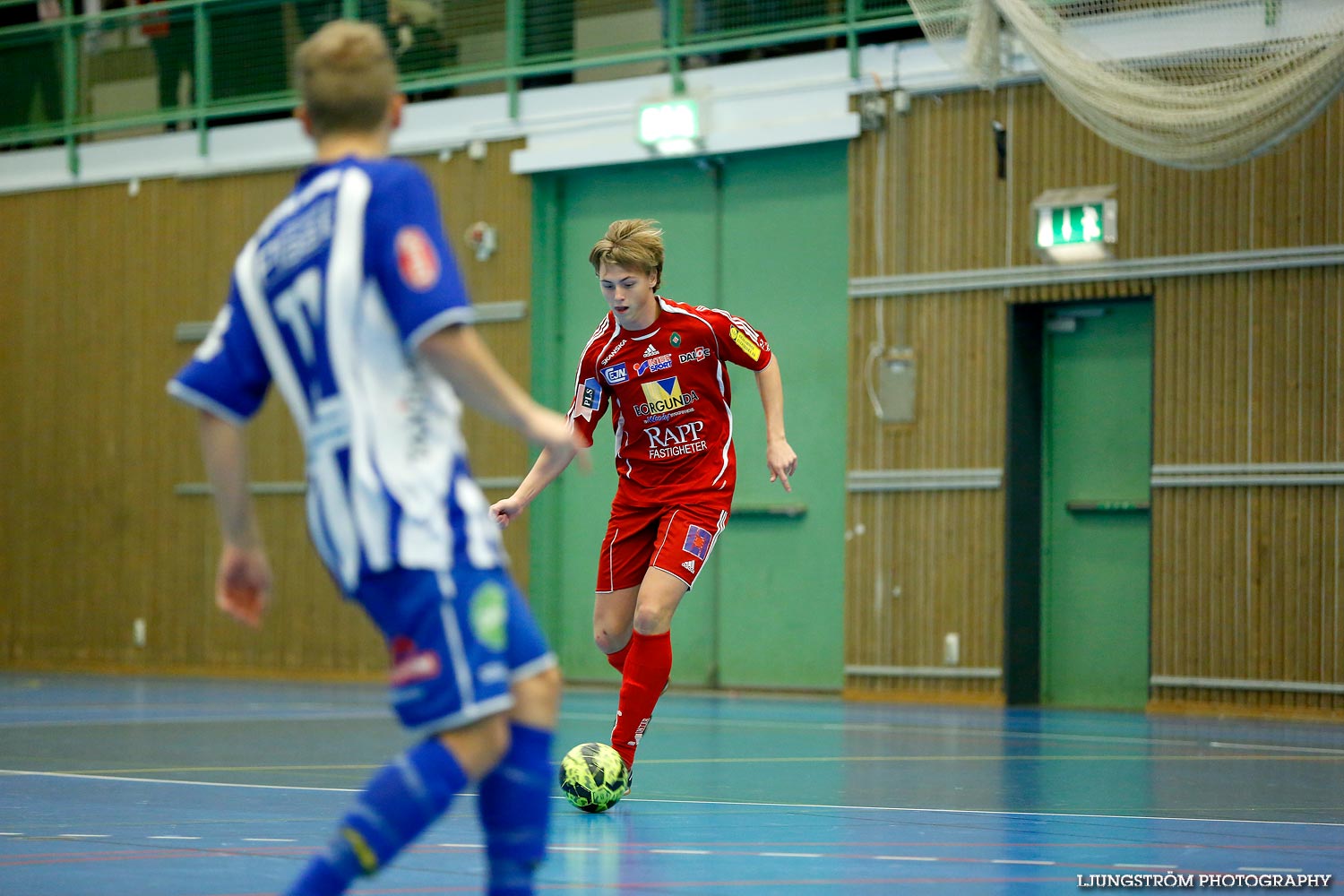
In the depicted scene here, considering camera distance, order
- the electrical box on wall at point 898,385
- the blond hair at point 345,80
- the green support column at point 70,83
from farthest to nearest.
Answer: the green support column at point 70,83
the electrical box on wall at point 898,385
the blond hair at point 345,80

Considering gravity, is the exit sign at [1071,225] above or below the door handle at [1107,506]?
above

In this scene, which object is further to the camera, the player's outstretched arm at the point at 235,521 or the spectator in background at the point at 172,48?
the spectator in background at the point at 172,48

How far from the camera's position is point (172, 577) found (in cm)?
1524

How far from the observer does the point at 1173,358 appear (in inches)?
429

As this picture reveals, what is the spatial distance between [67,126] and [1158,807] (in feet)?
44.5

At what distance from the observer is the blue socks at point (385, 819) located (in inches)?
100.0

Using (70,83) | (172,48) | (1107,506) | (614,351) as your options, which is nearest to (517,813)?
(614,351)

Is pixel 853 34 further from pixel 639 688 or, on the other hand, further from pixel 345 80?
pixel 345 80

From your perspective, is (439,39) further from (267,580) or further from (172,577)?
(267,580)

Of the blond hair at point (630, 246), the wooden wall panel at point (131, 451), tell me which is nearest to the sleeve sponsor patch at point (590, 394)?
the blond hair at point (630, 246)

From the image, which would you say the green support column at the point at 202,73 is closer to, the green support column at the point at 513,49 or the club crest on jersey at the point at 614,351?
the green support column at the point at 513,49

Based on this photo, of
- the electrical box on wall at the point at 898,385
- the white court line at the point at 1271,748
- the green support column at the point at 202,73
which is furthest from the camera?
the green support column at the point at 202,73

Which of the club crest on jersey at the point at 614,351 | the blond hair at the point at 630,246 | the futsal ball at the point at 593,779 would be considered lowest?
the futsal ball at the point at 593,779

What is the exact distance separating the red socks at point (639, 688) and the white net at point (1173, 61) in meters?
5.22
